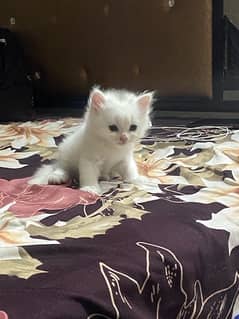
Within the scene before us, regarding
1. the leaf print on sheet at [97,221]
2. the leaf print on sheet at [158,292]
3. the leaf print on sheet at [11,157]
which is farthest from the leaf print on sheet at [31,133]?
the leaf print on sheet at [158,292]

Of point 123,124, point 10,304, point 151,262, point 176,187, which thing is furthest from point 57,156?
point 10,304

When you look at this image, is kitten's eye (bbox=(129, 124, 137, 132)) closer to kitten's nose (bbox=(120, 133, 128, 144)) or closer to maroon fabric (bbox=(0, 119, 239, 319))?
kitten's nose (bbox=(120, 133, 128, 144))

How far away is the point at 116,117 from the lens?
138cm

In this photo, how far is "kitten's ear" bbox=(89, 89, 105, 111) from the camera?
4.55 ft

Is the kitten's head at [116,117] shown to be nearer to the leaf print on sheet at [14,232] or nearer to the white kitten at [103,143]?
the white kitten at [103,143]

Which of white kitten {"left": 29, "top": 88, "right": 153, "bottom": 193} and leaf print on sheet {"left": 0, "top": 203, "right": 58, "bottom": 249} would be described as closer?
leaf print on sheet {"left": 0, "top": 203, "right": 58, "bottom": 249}

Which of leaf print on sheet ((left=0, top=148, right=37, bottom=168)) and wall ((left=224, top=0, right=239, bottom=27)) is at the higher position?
wall ((left=224, top=0, right=239, bottom=27))

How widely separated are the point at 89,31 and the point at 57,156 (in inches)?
40.5

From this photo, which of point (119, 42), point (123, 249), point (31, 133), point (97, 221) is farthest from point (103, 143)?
point (119, 42)

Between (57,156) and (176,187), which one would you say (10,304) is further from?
(57,156)

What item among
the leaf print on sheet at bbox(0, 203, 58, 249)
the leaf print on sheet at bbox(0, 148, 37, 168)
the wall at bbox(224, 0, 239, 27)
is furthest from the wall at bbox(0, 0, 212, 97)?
the leaf print on sheet at bbox(0, 203, 58, 249)

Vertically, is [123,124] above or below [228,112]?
above

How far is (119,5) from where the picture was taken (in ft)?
7.70

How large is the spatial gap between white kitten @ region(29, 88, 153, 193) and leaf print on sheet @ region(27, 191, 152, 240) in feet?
0.46
